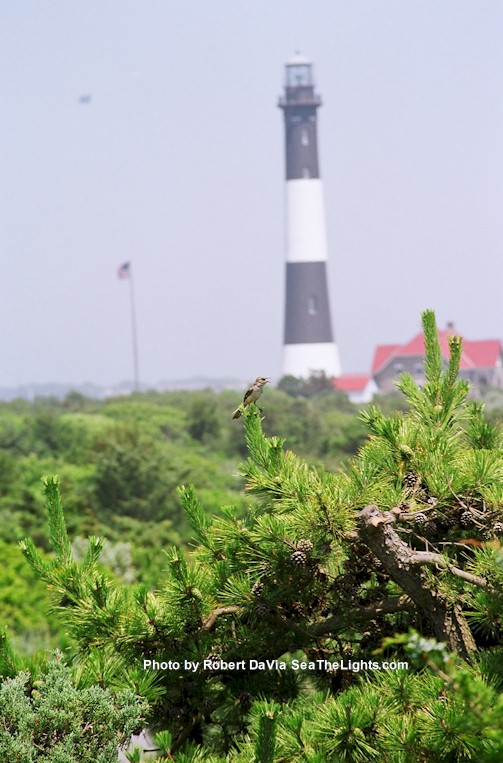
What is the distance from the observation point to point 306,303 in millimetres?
62594

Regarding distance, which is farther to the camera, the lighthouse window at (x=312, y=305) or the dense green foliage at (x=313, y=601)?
the lighthouse window at (x=312, y=305)

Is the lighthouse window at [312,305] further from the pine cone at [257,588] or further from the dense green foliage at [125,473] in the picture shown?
the pine cone at [257,588]

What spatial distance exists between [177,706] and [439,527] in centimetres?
66

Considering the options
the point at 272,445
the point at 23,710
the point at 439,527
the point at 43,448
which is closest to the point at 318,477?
the point at 272,445

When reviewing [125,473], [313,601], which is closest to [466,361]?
[125,473]

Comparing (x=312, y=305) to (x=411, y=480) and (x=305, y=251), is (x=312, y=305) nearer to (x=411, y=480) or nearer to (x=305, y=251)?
(x=305, y=251)

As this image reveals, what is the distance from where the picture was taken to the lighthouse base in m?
65.6

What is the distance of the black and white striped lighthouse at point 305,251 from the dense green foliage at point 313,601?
5869 cm

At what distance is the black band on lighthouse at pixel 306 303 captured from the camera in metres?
61.9

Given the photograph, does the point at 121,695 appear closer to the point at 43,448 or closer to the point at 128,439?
the point at 128,439

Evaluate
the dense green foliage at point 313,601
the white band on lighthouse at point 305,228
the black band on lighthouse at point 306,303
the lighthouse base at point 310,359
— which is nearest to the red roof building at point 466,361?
the lighthouse base at point 310,359

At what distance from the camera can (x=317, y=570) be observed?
2494mm

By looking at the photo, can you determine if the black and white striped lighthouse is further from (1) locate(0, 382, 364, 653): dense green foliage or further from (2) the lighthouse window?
(1) locate(0, 382, 364, 653): dense green foliage

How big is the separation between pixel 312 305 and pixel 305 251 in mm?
3015
